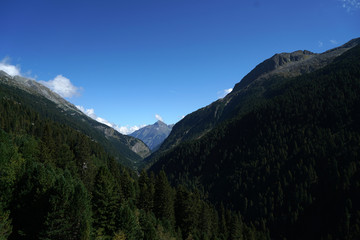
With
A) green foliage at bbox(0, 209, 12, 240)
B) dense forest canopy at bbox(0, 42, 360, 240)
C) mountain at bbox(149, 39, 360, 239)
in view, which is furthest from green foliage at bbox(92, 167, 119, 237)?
mountain at bbox(149, 39, 360, 239)

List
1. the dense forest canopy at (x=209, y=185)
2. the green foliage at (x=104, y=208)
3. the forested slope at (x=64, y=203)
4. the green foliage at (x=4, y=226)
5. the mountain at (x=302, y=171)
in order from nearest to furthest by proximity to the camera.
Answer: the green foliage at (x=4, y=226)
the forested slope at (x=64, y=203)
the dense forest canopy at (x=209, y=185)
the green foliage at (x=104, y=208)
the mountain at (x=302, y=171)

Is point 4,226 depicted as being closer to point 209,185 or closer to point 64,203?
point 64,203

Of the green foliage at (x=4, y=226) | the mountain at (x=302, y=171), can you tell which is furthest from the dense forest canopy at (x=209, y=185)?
the mountain at (x=302, y=171)

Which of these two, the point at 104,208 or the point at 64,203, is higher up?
the point at 64,203

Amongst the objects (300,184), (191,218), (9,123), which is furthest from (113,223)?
(300,184)

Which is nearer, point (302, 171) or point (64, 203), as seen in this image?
point (64, 203)

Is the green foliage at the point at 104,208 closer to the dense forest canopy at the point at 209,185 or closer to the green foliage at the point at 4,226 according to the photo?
the dense forest canopy at the point at 209,185

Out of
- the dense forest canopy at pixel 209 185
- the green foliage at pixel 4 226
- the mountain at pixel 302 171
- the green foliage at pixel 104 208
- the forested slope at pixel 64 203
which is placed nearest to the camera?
the green foliage at pixel 4 226

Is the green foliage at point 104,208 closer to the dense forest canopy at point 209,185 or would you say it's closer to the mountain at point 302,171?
the dense forest canopy at point 209,185

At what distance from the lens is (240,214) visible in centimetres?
13575

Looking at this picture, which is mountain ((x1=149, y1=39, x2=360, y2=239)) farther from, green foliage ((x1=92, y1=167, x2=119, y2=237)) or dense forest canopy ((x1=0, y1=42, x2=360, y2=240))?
green foliage ((x1=92, y1=167, x2=119, y2=237))

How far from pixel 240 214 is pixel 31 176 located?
425 feet

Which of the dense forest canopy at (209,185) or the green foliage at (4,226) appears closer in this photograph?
the green foliage at (4,226)

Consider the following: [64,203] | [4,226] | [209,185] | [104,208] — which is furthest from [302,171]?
[4,226]
